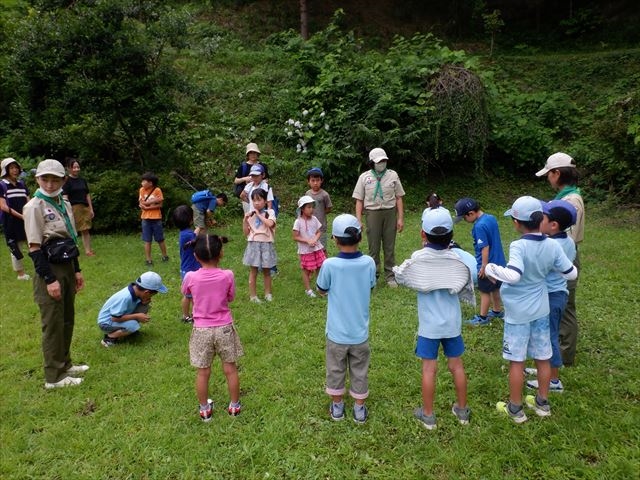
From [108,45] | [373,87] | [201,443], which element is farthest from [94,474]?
[373,87]

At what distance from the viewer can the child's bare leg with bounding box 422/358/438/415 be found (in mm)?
3602

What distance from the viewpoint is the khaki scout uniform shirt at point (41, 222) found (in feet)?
13.3

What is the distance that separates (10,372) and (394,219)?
505 centimetres

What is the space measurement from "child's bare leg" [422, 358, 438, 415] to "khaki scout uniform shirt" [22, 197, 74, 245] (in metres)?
3.38

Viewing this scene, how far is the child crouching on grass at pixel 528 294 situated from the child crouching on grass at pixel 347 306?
38.4 inches

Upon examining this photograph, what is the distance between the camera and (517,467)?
326 cm

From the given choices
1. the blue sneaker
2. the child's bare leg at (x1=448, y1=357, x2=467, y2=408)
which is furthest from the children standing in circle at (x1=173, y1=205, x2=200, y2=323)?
the blue sneaker

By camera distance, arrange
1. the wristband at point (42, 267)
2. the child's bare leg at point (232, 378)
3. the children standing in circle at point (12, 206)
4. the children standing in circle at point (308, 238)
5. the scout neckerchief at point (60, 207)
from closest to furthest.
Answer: the child's bare leg at point (232, 378), the wristband at point (42, 267), the scout neckerchief at point (60, 207), the children standing in circle at point (308, 238), the children standing in circle at point (12, 206)

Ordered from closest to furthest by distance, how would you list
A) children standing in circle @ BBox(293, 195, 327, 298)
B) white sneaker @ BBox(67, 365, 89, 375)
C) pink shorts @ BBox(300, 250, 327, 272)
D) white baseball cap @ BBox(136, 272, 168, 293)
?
1. white sneaker @ BBox(67, 365, 89, 375)
2. white baseball cap @ BBox(136, 272, 168, 293)
3. children standing in circle @ BBox(293, 195, 327, 298)
4. pink shorts @ BBox(300, 250, 327, 272)

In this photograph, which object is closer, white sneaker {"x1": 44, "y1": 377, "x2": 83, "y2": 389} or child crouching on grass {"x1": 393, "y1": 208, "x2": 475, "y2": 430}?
child crouching on grass {"x1": 393, "y1": 208, "x2": 475, "y2": 430}

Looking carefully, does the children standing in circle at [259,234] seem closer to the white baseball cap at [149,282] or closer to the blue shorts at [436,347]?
the white baseball cap at [149,282]

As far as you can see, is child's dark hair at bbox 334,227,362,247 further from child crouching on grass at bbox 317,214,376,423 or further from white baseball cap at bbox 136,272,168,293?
white baseball cap at bbox 136,272,168,293

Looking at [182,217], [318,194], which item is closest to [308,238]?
[318,194]

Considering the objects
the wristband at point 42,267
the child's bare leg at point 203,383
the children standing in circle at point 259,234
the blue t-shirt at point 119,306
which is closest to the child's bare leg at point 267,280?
the children standing in circle at point 259,234
